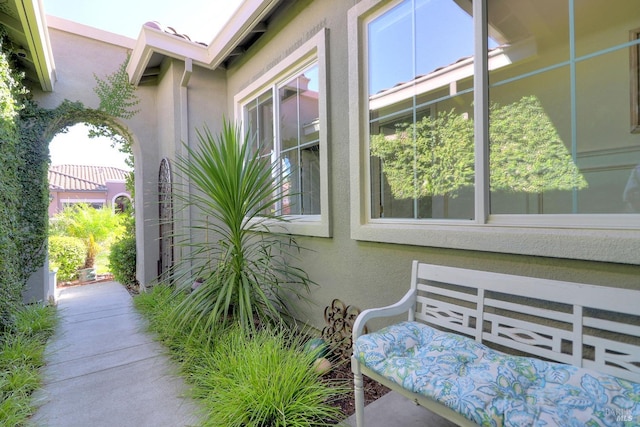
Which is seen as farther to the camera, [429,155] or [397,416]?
[429,155]

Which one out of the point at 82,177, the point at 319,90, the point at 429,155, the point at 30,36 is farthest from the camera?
the point at 82,177

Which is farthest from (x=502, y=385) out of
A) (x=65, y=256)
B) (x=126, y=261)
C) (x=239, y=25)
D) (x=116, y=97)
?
(x=65, y=256)

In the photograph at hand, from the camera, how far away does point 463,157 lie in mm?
2336

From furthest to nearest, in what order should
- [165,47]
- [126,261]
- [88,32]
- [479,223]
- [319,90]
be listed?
[126,261] → [88,32] → [165,47] → [319,90] → [479,223]

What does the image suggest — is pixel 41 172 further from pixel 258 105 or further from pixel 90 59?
pixel 258 105

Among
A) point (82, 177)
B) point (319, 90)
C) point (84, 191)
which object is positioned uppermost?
point (82, 177)

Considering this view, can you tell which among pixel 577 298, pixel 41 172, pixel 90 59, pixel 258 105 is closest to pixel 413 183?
pixel 577 298

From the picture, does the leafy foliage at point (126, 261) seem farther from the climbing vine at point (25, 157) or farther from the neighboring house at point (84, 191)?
the neighboring house at point (84, 191)

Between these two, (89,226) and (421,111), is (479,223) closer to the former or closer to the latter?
(421,111)

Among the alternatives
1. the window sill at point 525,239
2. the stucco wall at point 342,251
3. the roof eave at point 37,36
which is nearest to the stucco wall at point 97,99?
the roof eave at point 37,36

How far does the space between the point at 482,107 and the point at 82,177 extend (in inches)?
962

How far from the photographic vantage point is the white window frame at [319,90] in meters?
3.02

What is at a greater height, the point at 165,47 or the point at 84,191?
the point at 165,47

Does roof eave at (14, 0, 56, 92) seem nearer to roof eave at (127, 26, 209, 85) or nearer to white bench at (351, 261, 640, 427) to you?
roof eave at (127, 26, 209, 85)
